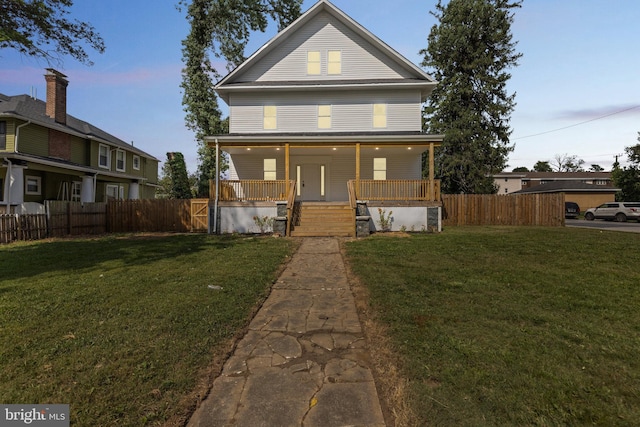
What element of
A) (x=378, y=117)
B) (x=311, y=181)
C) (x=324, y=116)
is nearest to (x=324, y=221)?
(x=311, y=181)

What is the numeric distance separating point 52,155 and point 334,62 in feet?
59.3

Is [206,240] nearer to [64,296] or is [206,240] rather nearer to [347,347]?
[64,296]

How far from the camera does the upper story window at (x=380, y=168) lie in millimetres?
17000

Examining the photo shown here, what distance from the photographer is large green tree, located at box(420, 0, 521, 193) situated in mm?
25172

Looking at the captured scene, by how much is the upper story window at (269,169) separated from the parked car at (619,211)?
27.1 m

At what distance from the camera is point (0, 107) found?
17.4m

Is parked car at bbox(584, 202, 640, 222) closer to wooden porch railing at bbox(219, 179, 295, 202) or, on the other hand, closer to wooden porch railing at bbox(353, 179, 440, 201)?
wooden porch railing at bbox(353, 179, 440, 201)

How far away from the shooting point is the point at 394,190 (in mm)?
13727

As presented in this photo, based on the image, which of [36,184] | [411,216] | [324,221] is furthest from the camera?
[36,184]

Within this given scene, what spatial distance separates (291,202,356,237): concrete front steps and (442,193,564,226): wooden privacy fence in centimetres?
794

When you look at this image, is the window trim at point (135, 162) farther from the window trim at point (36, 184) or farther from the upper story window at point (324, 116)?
the upper story window at point (324, 116)

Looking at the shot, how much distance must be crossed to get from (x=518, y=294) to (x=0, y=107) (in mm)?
Result: 25953

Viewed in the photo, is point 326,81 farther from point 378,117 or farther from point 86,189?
point 86,189

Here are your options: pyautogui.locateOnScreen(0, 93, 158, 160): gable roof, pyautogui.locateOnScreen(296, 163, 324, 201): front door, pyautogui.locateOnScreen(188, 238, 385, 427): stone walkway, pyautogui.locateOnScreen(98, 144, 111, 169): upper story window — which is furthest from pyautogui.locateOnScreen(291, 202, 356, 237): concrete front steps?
pyautogui.locateOnScreen(98, 144, 111, 169): upper story window
